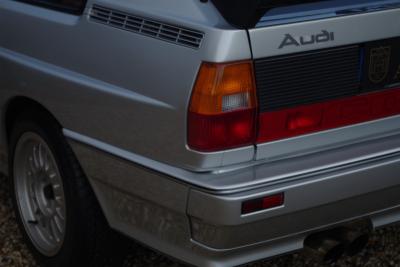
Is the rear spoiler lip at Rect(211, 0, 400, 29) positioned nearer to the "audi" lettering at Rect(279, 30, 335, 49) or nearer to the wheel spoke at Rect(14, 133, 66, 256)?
the "audi" lettering at Rect(279, 30, 335, 49)

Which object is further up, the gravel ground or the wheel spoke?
the wheel spoke

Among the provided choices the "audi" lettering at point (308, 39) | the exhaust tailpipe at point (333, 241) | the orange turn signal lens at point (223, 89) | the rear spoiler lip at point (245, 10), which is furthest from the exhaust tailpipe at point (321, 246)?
the rear spoiler lip at point (245, 10)

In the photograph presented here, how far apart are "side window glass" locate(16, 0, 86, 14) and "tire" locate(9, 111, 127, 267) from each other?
47 centimetres

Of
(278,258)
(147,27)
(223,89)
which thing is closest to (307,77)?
(223,89)

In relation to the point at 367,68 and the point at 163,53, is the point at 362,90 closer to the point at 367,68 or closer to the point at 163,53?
the point at 367,68

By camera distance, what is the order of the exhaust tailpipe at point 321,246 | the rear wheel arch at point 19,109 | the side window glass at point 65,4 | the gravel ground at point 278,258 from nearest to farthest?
the exhaust tailpipe at point 321,246
the side window glass at point 65,4
the rear wheel arch at point 19,109
the gravel ground at point 278,258

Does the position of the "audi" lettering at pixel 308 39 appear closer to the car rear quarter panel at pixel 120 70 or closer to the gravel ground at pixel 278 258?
the car rear quarter panel at pixel 120 70

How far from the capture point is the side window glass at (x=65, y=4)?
3.57 m

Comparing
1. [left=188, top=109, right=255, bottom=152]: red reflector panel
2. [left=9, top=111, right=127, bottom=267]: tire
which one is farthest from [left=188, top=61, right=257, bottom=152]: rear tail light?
[left=9, top=111, right=127, bottom=267]: tire

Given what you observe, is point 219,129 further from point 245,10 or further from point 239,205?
point 245,10

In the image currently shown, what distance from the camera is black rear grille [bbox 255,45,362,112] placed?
3.09 m

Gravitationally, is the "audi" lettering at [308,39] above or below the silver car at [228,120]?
above

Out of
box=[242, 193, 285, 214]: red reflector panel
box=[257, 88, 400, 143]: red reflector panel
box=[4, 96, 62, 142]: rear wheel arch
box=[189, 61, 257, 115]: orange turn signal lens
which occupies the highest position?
box=[189, 61, 257, 115]: orange turn signal lens

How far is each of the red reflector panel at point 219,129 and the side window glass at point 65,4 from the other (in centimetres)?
79
